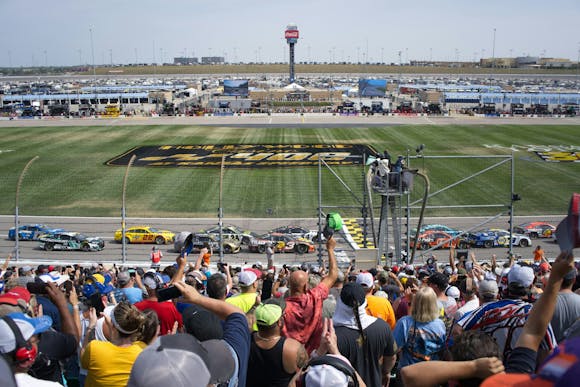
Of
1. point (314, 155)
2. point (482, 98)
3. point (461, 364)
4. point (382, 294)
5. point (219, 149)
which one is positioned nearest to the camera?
point (461, 364)

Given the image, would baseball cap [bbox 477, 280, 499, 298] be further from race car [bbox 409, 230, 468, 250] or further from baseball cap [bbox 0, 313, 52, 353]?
race car [bbox 409, 230, 468, 250]

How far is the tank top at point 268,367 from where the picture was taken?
5043mm

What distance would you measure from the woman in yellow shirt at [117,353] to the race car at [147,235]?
2206cm

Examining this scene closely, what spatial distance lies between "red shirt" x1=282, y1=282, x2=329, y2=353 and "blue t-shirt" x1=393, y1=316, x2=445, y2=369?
0.87 m

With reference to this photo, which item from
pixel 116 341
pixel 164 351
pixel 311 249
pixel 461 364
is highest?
pixel 164 351

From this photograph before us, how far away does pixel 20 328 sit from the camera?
3.86 m

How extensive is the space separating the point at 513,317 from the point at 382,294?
358 centimetres

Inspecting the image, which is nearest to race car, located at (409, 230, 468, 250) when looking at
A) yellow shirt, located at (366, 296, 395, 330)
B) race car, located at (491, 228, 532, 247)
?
race car, located at (491, 228, 532, 247)

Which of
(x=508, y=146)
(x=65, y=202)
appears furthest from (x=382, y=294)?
(x=508, y=146)

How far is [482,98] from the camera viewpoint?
320 feet

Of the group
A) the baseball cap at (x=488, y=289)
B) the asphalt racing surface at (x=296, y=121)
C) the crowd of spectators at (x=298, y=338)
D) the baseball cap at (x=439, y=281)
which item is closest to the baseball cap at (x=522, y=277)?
the crowd of spectators at (x=298, y=338)

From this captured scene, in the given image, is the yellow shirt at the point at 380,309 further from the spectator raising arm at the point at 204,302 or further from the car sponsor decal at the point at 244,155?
the car sponsor decal at the point at 244,155

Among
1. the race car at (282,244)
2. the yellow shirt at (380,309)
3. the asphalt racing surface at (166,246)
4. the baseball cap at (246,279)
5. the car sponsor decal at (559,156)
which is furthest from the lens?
the car sponsor decal at (559,156)

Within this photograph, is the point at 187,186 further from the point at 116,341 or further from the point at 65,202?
the point at 116,341
